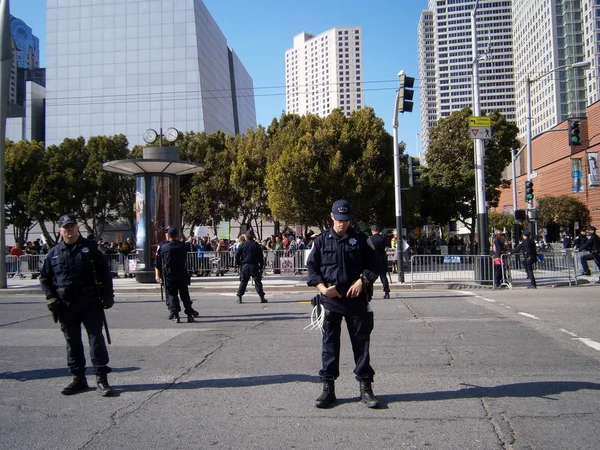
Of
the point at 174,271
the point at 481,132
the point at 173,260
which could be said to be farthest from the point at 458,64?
the point at 174,271

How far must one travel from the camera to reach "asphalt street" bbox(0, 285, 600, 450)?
14.0ft

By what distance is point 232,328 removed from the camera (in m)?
9.64

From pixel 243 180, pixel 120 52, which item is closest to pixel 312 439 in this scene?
pixel 243 180

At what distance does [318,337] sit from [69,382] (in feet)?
12.3

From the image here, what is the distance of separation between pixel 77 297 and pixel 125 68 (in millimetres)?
64416

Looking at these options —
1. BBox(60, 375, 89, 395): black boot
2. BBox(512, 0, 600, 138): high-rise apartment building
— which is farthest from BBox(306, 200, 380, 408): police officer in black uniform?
BBox(512, 0, 600, 138): high-rise apartment building

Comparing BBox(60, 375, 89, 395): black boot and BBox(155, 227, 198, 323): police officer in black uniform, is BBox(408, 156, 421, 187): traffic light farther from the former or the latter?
BBox(60, 375, 89, 395): black boot

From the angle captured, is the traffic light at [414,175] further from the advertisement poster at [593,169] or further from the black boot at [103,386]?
the advertisement poster at [593,169]

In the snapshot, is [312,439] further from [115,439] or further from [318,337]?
[318,337]

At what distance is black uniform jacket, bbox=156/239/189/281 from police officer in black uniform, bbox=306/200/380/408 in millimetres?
5679

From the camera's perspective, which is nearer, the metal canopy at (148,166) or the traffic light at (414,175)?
the metal canopy at (148,166)

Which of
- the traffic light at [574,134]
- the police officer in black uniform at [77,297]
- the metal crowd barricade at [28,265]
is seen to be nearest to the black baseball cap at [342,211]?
the police officer in black uniform at [77,297]

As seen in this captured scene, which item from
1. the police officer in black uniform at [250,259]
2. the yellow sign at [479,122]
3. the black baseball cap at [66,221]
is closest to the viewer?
the black baseball cap at [66,221]

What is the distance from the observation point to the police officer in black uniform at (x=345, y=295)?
493cm
